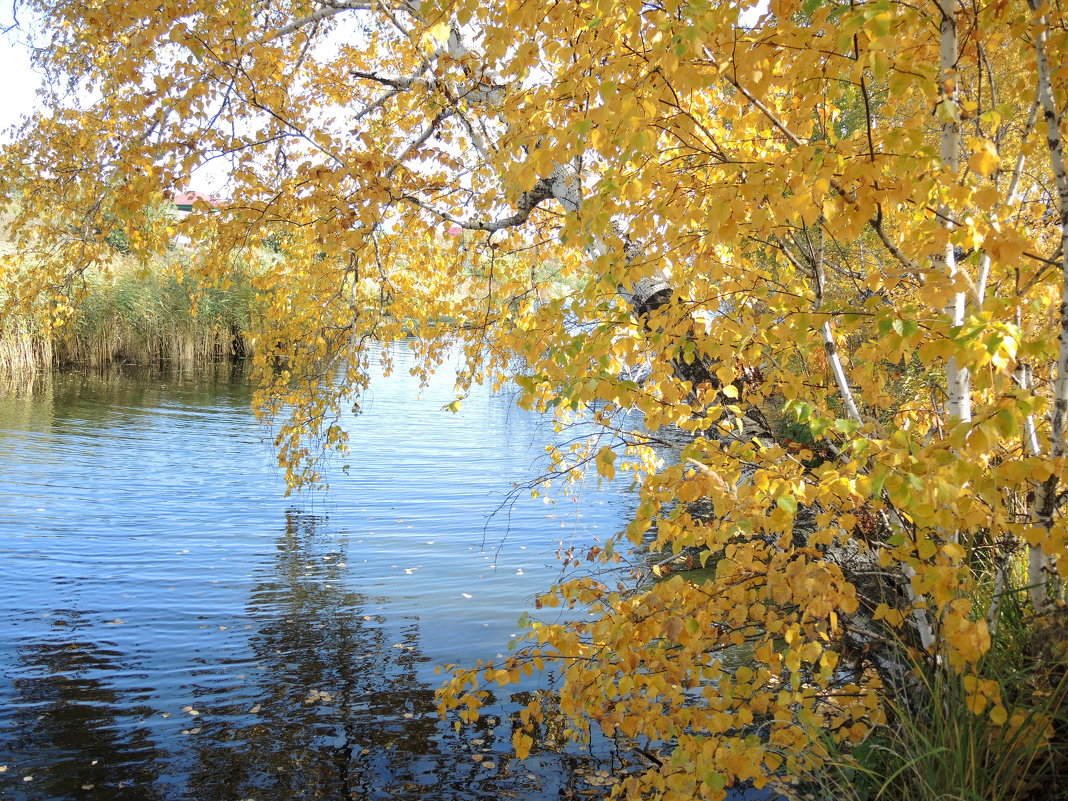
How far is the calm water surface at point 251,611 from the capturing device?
4730mm

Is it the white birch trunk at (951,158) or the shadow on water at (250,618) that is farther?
the shadow on water at (250,618)

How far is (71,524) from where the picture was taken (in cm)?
942

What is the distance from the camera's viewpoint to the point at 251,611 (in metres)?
7.29

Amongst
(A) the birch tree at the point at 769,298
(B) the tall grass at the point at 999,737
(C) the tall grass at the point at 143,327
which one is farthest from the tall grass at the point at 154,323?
(B) the tall grass at the point at 999,737

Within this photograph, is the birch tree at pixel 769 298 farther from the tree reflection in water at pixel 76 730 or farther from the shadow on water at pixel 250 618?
the tree reflection in water at pixel 76 730

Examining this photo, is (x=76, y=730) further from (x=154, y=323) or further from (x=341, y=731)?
(x=154, y=323)

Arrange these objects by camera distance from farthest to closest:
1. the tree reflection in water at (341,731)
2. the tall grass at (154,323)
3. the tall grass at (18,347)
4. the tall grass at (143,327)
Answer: the tall grass at (154,323)
the tall grass at (143,327)
the tall grass at (18,347)
the tree reflection in water at (341,731)

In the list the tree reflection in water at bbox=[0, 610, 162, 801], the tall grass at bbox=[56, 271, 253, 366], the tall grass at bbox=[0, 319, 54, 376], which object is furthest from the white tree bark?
the tall grass at bbox=[0, 319, 54, 376]

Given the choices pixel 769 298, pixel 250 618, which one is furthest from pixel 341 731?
pixel 769 298

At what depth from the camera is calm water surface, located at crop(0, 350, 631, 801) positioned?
473cm

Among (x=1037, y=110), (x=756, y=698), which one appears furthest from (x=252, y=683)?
(x=1037, y=110)

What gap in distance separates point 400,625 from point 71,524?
4971 millimetres

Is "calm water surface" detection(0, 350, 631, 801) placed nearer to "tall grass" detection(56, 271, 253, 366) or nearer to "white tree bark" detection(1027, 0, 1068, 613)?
"white tree bark" detection(1027, 0, 1068, 613)

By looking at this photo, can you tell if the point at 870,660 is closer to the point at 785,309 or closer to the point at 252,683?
the point at 785,309
